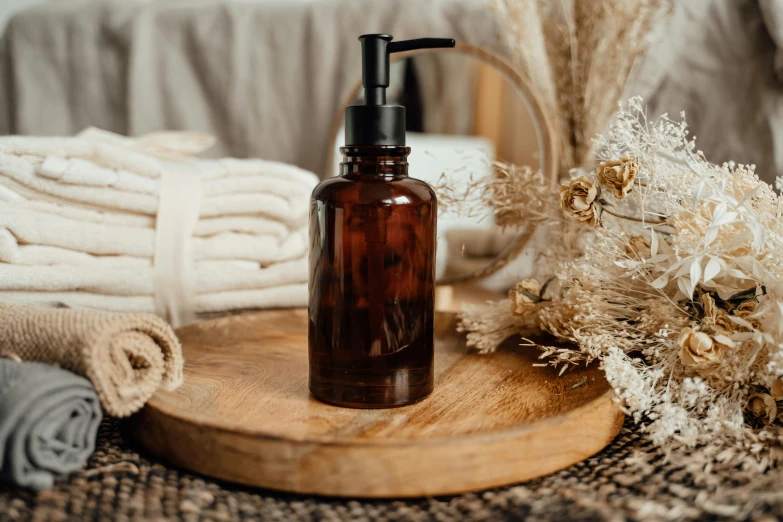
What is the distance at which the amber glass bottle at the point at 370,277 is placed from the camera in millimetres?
563

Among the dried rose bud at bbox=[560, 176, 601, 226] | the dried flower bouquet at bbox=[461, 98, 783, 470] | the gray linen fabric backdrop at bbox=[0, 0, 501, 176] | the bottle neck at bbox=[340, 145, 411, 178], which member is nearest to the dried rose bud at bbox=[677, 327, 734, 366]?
the dried flower bouquet at bbox=[461, 98, 783, 470]

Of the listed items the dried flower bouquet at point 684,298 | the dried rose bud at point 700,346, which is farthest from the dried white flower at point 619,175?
the dried rose bud at point 700,346

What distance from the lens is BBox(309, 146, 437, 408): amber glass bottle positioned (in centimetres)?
56

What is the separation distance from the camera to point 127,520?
45cm

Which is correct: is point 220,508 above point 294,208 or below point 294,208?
below

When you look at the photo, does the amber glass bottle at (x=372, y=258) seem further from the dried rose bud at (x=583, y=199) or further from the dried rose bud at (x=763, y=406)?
the dried rose bud at (x=763, y=406)

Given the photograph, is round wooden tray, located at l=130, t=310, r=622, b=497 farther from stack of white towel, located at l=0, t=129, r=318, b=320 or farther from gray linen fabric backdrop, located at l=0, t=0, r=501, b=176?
gray linen fabric backdrop, located at l=0, t=0, r=501, b=176

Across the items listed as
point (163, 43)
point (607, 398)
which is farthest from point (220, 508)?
point (163, 43)

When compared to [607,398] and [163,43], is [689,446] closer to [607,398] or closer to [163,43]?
[607,398]

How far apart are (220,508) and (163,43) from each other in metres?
0.89

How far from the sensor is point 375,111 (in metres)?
0.55

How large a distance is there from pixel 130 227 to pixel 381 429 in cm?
44

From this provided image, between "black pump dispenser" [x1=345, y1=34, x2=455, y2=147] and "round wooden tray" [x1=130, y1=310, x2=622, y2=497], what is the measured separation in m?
0.23

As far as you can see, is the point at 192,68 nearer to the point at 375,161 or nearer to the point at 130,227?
the point at 130,227
